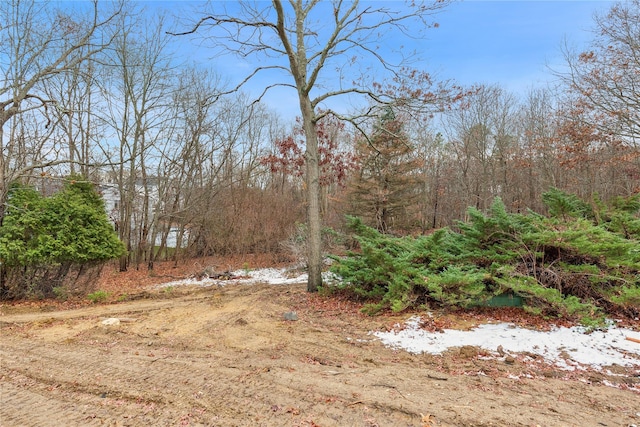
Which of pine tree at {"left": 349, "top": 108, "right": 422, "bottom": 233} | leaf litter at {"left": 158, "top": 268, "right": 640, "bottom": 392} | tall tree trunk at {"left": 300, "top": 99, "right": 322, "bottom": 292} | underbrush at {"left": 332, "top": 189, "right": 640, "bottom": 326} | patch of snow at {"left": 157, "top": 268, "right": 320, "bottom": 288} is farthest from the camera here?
pine tree at {"left": 349, "top": 108, "right": 422, "bottom": 233}

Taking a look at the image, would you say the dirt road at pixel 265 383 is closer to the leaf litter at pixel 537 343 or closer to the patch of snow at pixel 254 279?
the leaf litter at pixel 537 343

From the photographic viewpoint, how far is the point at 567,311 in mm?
4926

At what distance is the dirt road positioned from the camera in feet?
9.09

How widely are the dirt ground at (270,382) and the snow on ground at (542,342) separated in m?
0.31

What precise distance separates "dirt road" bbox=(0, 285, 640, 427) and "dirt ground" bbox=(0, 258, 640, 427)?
1 centimetres

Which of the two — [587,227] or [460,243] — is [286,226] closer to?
[460,243]

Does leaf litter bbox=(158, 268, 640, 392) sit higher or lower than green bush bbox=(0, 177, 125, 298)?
lower

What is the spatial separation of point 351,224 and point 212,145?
43.2ft

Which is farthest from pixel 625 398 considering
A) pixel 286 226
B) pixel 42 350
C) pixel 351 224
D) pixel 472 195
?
pixel 472 195

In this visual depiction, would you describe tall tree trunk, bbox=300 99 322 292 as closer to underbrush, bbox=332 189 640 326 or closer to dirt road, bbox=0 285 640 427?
underbrush, bbox=332 189 640 326

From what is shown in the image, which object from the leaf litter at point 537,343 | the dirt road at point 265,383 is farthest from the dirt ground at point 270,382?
the leaf litter at point 537,343

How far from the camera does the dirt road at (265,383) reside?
2771mm

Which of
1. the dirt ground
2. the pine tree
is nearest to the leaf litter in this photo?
the dirt ground

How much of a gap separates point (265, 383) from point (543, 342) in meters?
3.50
